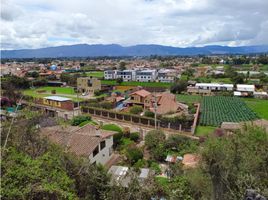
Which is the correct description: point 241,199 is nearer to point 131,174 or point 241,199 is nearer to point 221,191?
point 221,191

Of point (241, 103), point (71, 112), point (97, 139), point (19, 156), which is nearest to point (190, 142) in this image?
point (97, 139)

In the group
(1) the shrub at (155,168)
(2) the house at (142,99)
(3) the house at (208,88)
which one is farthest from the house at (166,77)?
(1) the shrub at (155,168)

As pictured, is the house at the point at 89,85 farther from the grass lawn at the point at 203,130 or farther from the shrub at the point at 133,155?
the shrub at the point at 133,155

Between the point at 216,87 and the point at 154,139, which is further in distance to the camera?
the point at 216,87

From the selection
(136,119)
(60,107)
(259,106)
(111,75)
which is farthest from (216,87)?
(60,107)

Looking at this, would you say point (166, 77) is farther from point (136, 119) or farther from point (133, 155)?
point (133, 155)

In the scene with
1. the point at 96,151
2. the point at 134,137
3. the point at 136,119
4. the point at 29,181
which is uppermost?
the point at 29,181

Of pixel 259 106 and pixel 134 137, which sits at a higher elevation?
pixel 134 137
